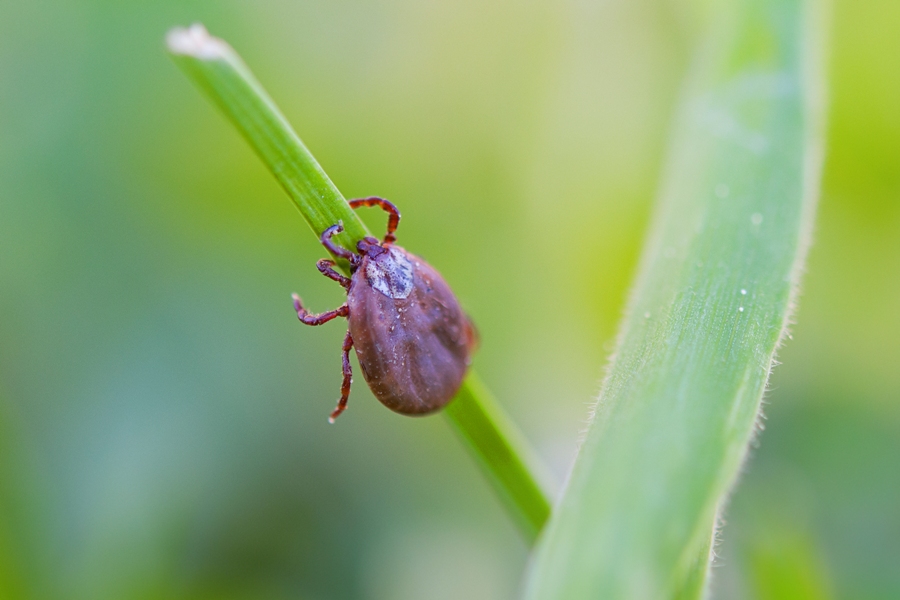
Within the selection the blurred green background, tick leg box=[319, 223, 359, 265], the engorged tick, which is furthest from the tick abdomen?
the blurred green background

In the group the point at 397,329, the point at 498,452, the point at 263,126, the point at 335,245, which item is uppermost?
the point at 263,126

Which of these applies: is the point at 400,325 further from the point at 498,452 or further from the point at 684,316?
the point at 684,316

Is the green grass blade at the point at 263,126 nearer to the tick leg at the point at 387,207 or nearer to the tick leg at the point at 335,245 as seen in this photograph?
the tick leg at the point at 335,245

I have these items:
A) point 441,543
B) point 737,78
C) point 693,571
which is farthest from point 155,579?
point 737,78

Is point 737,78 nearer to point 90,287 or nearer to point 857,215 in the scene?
point 857,215

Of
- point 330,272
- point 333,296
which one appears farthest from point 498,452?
point 333,296

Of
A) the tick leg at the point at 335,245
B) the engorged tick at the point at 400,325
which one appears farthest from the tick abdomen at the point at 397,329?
the tick leg at the point at 335,245
